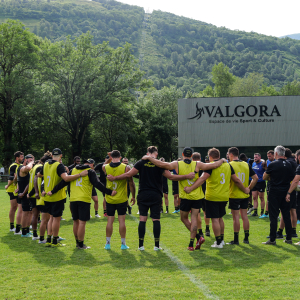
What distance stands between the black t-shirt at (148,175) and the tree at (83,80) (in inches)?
1193

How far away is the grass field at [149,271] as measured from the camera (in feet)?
15.3

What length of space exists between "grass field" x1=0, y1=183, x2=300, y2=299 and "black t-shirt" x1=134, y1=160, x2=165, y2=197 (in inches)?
53.8

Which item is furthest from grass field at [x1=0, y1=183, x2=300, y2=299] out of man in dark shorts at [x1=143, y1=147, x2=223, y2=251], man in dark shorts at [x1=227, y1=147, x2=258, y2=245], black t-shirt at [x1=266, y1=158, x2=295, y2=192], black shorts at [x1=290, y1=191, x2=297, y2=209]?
black t-shirt at [x1=266, y1=158, x2=295, y2=192]

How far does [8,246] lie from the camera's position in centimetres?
767

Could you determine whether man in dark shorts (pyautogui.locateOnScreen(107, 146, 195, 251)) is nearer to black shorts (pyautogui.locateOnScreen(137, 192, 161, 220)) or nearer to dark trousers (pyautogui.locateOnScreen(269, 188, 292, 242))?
black shorts (pyautogui.locateOnScreen(137, 192, 161, 220))

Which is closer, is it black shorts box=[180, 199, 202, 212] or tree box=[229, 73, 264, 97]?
black shorts box=[180, 199, 202, 212]

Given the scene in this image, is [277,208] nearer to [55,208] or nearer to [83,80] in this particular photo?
[55,208]

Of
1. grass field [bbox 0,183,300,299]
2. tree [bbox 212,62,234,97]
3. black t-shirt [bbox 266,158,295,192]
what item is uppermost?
tree [bbox 212,62,234,97]

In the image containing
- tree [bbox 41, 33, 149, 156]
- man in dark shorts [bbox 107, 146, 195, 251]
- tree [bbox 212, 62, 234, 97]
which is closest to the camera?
man in dark shorts [bbox 107, 146, 195, 251]

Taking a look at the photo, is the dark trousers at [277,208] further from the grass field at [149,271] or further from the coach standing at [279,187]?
the grass field at [149,271]

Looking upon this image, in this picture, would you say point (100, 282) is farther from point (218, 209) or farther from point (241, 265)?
point (218, 209)

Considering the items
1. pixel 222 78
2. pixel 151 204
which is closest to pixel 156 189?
pixel 151 204

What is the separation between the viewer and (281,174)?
7.42 meters

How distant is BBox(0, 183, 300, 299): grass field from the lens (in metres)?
4.66
